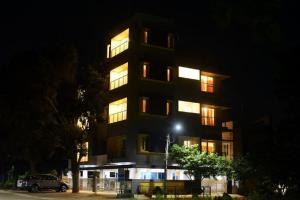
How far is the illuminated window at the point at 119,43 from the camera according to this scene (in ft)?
172

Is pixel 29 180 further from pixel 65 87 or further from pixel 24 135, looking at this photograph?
→ pixel 65 87

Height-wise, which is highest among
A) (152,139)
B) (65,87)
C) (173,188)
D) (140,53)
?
(140,53)

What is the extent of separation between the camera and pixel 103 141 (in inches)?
2180

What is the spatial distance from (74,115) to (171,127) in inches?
379

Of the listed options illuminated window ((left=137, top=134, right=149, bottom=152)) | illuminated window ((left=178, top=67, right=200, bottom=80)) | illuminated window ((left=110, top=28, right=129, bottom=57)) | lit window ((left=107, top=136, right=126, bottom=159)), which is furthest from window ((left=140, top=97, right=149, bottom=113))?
illuminated window ((left=110, top=28, right=129, bottom=57))

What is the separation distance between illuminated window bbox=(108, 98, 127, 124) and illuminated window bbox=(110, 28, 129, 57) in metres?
5.34

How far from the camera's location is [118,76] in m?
53.4

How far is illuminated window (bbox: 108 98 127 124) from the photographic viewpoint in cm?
5106

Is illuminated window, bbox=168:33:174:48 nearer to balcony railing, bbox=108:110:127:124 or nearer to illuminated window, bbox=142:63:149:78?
illuminated window, bbox=142:63:149:78

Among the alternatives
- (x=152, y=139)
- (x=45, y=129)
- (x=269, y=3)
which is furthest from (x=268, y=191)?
(x=45, y=129)

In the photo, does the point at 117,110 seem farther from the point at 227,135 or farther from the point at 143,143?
the point at 227,135

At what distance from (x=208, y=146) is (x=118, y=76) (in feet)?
39.6

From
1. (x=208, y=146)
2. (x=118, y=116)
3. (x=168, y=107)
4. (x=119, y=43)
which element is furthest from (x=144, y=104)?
(x=208, y=146)

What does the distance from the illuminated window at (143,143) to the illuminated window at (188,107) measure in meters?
5.42
